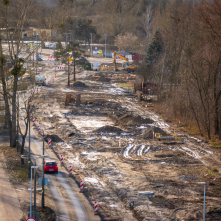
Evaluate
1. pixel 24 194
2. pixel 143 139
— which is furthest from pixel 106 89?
pixel 24 194

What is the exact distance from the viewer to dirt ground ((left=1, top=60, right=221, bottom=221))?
21.9 meters

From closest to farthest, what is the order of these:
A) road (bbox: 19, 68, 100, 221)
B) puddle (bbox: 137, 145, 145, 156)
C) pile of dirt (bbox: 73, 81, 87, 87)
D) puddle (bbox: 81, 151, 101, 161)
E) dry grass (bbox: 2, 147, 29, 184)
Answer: road (bbox: 19, 68, 100, 221)
dry grass (bbox: 2, 147, 29, 184)
puddle (bbox: 81, 151, 101, 161)
puddle (bbox: 137, 145, 145, 156)
pile of dirt (bbox: 73, 81, 87, 87)

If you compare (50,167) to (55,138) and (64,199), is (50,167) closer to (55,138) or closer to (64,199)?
(64,199)

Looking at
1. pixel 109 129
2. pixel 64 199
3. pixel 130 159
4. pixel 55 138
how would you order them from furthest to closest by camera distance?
1. pixel 109 129
2. pixel 55 138
3. pixel 130 159
4. pixel 64 199

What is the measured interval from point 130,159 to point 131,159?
0.31ft

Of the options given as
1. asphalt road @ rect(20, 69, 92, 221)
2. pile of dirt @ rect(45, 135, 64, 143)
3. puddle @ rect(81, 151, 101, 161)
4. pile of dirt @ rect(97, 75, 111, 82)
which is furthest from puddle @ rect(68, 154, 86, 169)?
pile of dirt @ rect(97, 75, 111, 82)

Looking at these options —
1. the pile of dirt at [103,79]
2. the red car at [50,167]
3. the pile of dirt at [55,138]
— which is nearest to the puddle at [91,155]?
the red car at [50,167]

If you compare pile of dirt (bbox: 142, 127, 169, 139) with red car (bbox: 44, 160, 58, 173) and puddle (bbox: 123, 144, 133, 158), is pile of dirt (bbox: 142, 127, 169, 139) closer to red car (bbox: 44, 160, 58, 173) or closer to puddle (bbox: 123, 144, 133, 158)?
puddle (bbox: 123, 144, 133, 158)

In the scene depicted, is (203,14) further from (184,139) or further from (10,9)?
(10,9)

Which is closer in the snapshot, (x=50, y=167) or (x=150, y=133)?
(x=50, y=167)

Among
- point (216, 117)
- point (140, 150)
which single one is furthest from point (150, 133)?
point (216, 117)

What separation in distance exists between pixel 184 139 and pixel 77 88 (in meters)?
34.7

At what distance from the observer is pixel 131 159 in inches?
1251

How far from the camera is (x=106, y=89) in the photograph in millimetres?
68938
